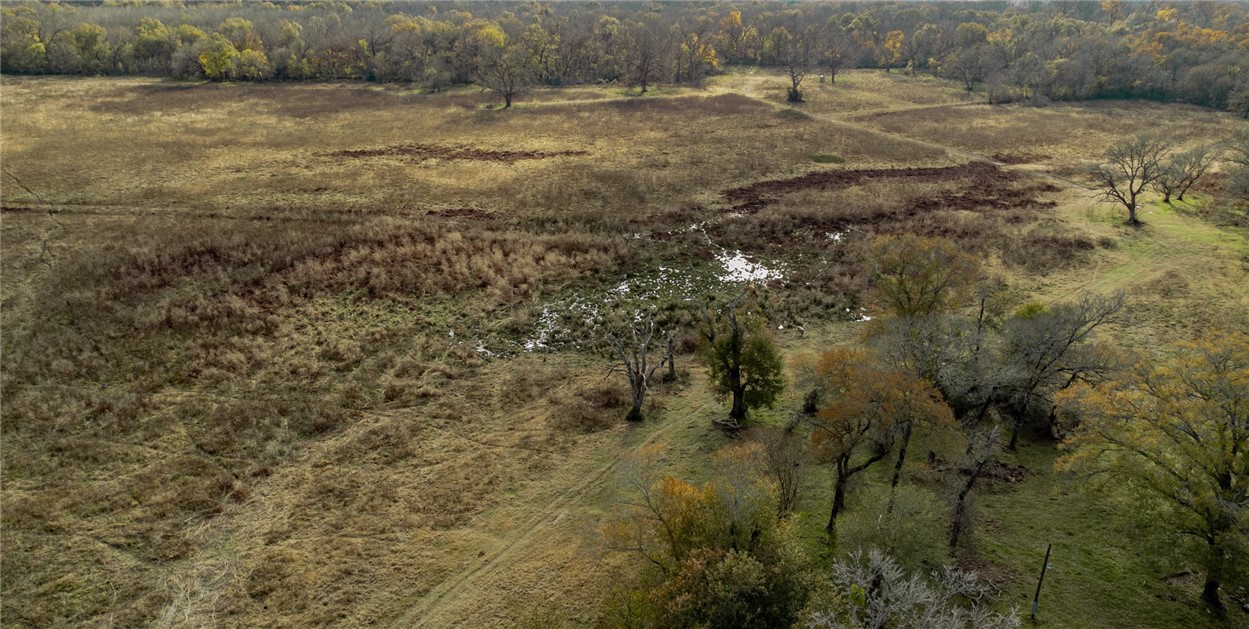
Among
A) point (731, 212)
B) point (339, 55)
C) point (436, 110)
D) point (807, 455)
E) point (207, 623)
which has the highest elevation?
point (339, 55)

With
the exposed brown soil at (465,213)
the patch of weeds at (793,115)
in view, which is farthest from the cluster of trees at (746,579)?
the patch of weeds at (793,115)

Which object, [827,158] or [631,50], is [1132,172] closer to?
[827,158]

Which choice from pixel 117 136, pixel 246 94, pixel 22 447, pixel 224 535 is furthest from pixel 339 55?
pixel 224 535

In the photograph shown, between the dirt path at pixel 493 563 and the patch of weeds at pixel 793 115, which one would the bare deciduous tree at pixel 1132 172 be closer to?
the patch of weeds at pixel 793 115

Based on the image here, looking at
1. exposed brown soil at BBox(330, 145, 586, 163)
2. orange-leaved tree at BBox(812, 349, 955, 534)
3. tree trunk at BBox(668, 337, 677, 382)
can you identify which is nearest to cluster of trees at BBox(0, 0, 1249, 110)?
exposed brown soil at BBox(330, 145, 586, 163)

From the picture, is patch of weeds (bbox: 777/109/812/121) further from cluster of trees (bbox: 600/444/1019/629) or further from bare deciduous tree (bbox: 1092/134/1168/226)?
cluster of trees (bbox: 600/444/1019/629)

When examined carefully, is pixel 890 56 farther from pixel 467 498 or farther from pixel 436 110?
pixel 467 498
